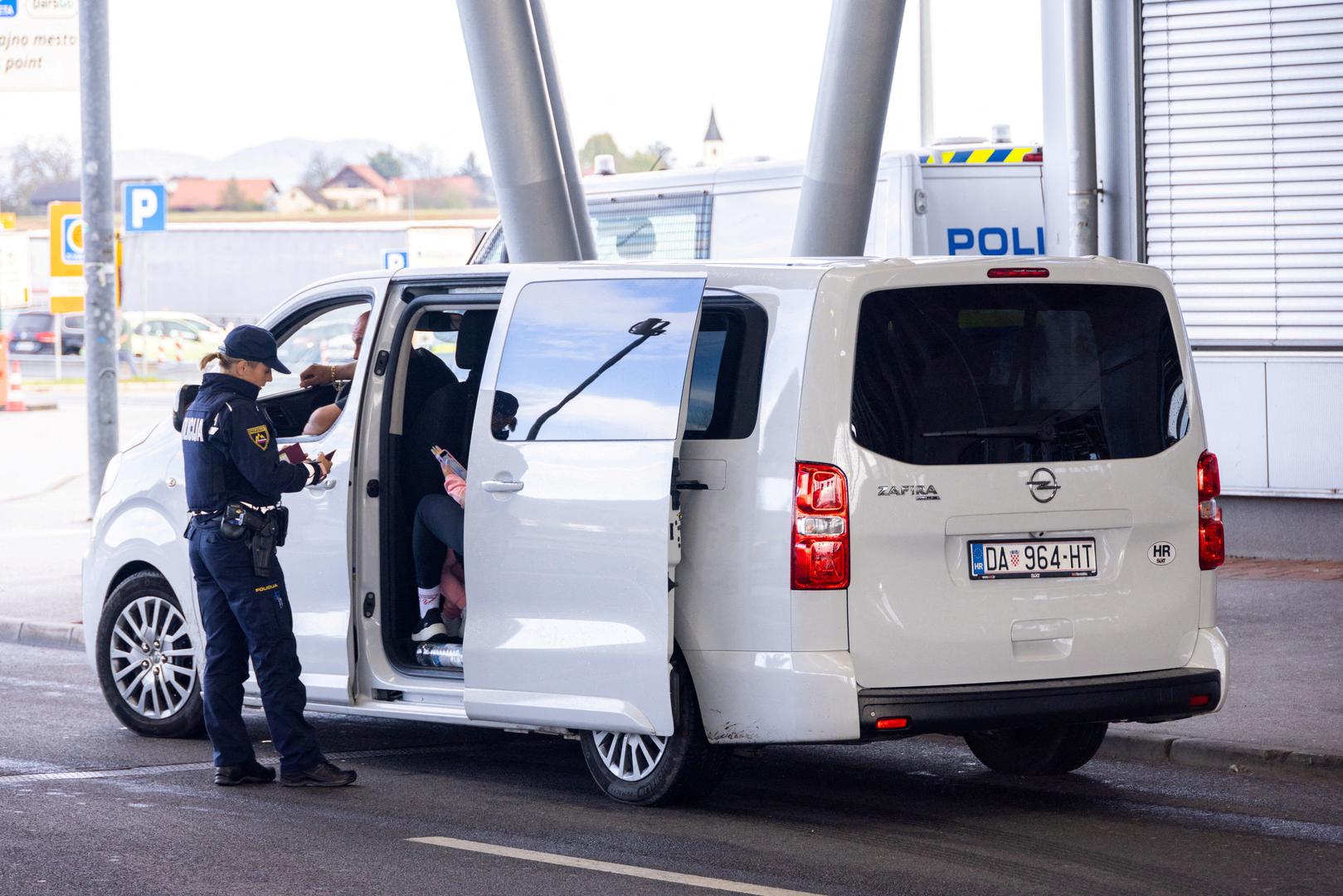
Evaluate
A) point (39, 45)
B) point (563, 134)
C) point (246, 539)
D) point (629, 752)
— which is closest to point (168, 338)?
point (39, 45)

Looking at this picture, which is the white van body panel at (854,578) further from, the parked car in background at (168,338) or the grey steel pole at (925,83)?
the parked car in background at (168,338)

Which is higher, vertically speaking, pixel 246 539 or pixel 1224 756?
pixel 246 539

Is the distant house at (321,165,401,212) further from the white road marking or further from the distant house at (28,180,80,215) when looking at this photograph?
the white road marking

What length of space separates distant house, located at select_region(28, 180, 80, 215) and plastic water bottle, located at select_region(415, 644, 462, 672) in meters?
144

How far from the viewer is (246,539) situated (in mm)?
7426

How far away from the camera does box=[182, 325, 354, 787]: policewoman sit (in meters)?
7.38

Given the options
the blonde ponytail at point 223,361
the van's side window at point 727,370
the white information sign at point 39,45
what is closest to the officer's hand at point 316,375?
the blonde ponytail at point 223,361

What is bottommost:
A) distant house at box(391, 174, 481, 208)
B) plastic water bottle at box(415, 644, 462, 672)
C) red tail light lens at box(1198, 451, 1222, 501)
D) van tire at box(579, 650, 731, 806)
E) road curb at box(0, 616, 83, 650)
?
road curb at box(0, 616, 83, 650)

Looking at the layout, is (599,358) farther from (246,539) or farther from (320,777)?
(320,777)

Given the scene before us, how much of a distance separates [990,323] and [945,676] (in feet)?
3.96

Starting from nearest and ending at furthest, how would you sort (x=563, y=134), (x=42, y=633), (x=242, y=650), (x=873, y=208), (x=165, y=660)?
(x=242, y=650)
(x=165, y=660)
(x=563, y=134)
(x=42, y=633)
(x=873, y=208)

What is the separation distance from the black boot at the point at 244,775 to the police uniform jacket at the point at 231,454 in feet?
3.31

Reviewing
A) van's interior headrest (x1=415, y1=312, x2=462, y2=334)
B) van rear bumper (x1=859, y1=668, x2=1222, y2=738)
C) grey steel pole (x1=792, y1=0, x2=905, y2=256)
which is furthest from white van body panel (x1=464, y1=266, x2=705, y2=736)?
grey steel pole (x1=792, y1=0, x2=905, y2=256)

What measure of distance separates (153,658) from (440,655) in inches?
66.4
